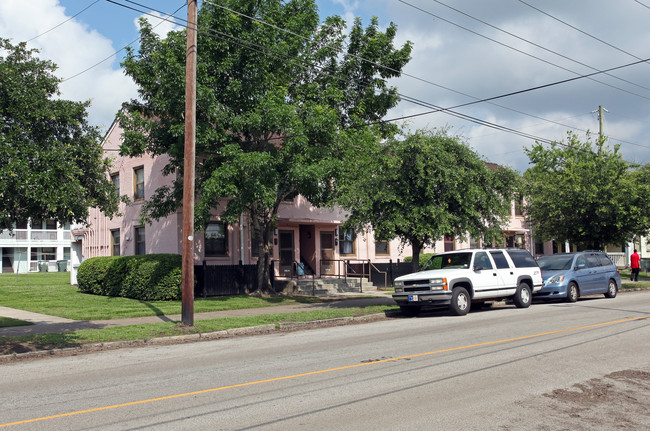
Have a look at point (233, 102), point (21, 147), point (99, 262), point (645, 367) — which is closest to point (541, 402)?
point (645, 367)

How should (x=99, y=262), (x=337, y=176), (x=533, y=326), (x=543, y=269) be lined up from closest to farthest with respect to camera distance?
(x=533, y=326), (x=337, y=176), (x=543, y=269), (x=99, y=262)

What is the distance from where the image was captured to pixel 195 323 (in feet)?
46.9

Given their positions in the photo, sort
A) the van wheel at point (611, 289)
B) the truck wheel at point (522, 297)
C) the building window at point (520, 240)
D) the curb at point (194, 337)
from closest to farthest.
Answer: the curb at point (194, 337), the truck wheel at point (522, 297), the van wheel at point (611, 289), the building window at point (520, 240)

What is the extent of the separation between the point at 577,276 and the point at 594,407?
48.2ft

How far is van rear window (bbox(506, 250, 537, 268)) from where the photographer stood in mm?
17938

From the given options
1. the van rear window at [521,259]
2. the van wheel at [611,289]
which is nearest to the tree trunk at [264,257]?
the van rear window at [521,259]

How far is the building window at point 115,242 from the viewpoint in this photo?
91.2 ft

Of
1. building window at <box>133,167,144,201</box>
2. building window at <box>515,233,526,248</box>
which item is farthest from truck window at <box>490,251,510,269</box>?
building window at <box>515,233,526,248</box>

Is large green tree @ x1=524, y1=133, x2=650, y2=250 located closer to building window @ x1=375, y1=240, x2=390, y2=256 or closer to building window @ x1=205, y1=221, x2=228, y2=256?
building window @ x1=375, y1=240, x2=390, y2=256

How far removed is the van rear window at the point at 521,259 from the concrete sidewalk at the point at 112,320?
425 centimetres

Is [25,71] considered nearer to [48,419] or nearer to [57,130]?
[57,130]

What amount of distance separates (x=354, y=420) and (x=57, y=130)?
27.2 feet

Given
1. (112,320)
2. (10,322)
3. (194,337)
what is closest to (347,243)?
(112,320)

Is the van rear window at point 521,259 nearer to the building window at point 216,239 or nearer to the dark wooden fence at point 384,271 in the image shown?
the dark wooden fence at point 384,271
